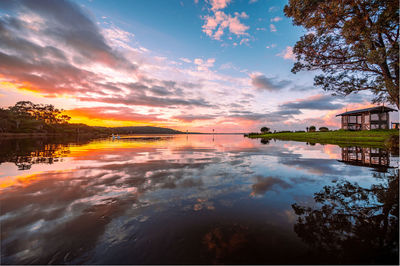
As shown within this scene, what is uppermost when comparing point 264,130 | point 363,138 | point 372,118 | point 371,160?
point 372,118

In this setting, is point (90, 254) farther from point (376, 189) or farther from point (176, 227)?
point (376, 189)

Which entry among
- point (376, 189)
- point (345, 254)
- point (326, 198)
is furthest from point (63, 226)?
point (376, 189)

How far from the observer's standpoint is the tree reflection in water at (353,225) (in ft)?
9.60

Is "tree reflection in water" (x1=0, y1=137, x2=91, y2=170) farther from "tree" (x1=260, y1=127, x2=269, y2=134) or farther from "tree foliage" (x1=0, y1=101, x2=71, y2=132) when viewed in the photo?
"tree" (x1=260, y1=127, x2=269, y2=134)

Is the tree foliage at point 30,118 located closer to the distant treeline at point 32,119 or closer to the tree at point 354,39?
the distant treeline at point 32,119

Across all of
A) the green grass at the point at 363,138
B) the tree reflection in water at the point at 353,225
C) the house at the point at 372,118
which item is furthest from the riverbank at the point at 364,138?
the tree reflection in water at the point at 353,225

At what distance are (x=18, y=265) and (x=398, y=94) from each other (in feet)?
71.6

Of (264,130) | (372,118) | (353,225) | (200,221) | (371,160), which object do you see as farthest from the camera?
(264,130)

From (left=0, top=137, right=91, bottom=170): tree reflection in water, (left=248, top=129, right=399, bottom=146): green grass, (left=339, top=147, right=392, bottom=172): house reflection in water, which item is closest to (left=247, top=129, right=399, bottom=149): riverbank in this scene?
(left=248, top=129, right=399, bottom=146): green grass

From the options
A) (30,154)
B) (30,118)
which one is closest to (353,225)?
(30,154)

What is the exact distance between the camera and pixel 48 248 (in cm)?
312

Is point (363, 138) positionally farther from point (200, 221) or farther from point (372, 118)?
point (200, 221)

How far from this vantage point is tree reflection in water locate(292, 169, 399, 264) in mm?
2926

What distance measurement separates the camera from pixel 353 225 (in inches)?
151
